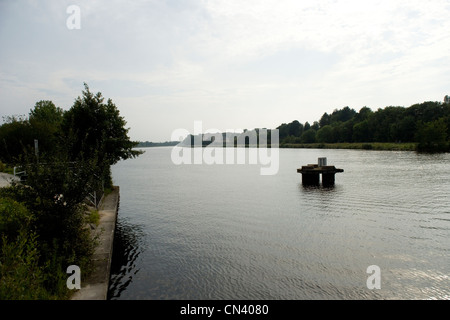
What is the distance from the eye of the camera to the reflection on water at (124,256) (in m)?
9.73

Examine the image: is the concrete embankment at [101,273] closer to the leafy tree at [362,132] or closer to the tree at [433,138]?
the tree at [433,138]

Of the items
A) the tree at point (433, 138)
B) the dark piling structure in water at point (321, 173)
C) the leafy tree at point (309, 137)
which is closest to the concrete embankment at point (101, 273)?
the dark piling structure in water at point (321, 173)

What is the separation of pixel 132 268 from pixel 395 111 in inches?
5395

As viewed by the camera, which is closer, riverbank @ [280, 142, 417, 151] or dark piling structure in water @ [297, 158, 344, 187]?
dark piling structure in water @ [297, 158, 344, 187]

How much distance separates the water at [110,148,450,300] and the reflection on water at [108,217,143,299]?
0.04m

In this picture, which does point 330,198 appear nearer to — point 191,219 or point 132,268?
point 191,219

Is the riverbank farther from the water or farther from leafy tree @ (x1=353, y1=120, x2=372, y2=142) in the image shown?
the water
